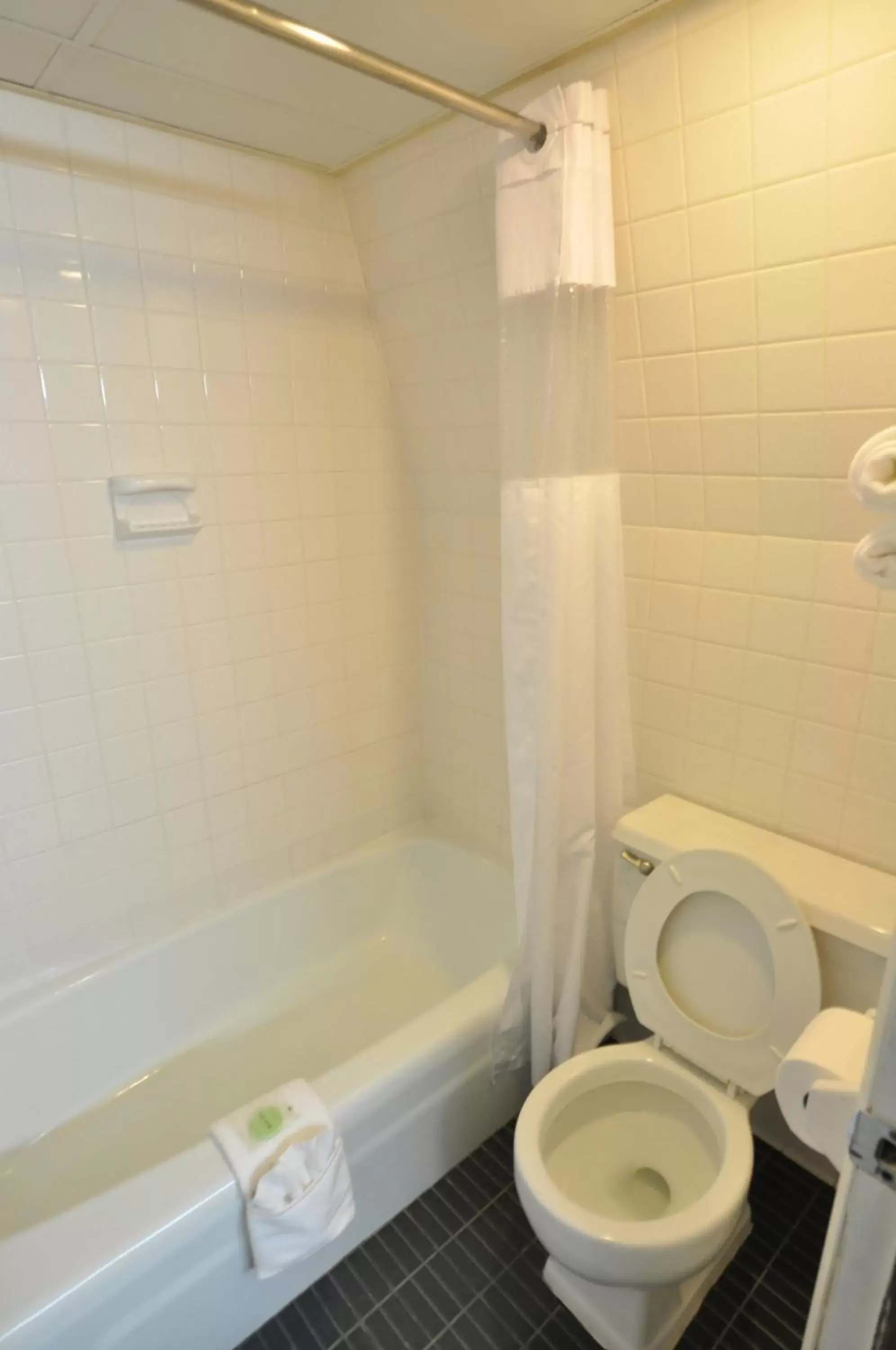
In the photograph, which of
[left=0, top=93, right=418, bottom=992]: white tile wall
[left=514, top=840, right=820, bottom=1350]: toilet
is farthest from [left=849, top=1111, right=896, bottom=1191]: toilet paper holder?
[left=0, top=93, right=418, bottom=992]: white tile wall

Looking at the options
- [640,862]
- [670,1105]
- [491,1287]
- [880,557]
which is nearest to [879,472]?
[880,557]

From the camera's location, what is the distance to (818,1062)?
64 cm

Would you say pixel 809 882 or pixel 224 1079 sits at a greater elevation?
pixel 809 882

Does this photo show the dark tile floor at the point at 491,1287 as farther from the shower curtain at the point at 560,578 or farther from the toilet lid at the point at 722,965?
the toilet lid at the point at 722,965

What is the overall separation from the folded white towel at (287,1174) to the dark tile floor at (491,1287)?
229 millimetres

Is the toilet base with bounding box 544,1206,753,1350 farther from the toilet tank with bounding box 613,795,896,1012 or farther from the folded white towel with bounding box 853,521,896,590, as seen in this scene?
the folded white towel with bounding box 853,521,896,590

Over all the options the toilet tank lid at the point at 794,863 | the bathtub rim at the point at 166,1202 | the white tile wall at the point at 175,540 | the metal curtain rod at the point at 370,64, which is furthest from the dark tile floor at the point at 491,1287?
the metal curtain rod at the point at 370,64

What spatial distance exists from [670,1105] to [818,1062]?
96 centimetres

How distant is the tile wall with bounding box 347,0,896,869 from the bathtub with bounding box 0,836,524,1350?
814 mm

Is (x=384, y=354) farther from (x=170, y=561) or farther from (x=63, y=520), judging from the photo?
(x=63, y=520)

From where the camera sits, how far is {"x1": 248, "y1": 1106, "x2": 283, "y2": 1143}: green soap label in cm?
125

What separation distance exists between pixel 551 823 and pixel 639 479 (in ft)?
2.34

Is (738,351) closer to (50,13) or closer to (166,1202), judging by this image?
(50,13)

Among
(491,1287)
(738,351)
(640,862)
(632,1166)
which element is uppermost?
(738,351)
